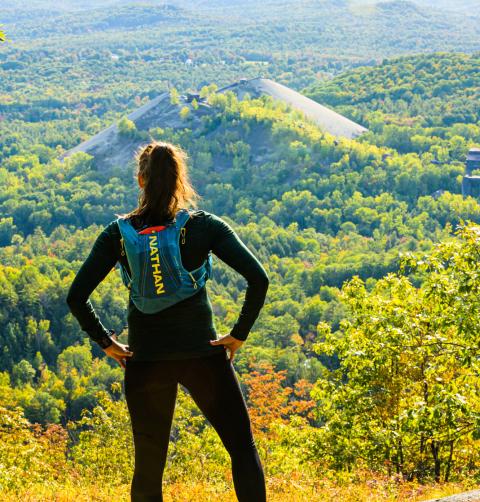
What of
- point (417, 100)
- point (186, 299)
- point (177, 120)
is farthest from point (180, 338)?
point (417, 100)

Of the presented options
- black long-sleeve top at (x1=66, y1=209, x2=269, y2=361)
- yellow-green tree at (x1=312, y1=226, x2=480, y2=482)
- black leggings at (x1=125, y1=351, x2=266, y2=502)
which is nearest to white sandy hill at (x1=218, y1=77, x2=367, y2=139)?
yellow-green tree at (x1=312, y1=226, x2=480, y2=482)

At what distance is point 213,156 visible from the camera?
125438 mm

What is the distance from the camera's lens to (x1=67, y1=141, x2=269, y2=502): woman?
529cm

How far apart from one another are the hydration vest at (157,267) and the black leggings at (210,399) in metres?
0.39

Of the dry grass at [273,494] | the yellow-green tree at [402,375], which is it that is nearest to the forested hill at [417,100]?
the yellow-green tree at [402,375]

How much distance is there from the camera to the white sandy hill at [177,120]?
129375 mm

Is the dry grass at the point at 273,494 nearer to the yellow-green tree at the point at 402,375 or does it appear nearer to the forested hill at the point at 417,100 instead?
the yellow-green tree at the point at 402,375

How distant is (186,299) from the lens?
Result: 5328 mm

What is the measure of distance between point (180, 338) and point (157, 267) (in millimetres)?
454

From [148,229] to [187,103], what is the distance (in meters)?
133

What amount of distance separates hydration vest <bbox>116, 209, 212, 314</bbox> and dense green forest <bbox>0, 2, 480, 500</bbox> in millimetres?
2897

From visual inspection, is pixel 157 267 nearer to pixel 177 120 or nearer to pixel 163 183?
pixel 163 183

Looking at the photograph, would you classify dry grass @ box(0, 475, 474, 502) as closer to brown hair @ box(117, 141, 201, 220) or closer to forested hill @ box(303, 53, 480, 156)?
brown hair @ box(117, 141, 201, 220)

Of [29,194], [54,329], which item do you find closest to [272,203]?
[29,194]
